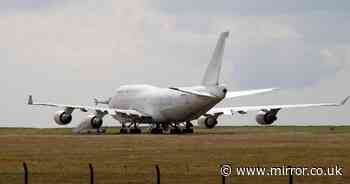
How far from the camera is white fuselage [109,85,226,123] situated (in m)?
108

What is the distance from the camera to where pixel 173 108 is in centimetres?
11438

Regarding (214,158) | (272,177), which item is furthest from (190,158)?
(272,177)

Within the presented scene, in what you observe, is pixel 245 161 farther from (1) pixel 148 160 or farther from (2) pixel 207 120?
(2) pixel 207 120

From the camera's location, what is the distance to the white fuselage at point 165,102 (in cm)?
10844

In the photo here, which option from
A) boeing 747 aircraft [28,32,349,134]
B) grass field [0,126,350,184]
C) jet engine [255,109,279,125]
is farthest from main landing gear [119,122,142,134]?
grass field [0,126,350,184]

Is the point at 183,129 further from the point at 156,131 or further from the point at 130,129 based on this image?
the point at 130,129

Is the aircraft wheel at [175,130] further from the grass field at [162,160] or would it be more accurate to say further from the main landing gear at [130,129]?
the grass field at [162,160]

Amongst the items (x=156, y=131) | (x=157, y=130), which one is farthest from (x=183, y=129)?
(x=157, y=130)

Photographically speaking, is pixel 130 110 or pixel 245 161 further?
pixel 130 110

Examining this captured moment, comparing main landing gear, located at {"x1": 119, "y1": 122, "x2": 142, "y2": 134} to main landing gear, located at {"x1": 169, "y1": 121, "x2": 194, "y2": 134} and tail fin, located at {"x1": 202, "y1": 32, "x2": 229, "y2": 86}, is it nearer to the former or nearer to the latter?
main landing gear, located at {"x1": 169, "y1": 121, "x2": 194, "y2": 134}

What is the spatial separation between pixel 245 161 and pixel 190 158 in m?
4.52

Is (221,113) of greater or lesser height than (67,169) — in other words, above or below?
above

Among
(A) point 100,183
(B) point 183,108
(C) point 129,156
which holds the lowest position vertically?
(A) point 100,183

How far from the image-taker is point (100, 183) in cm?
4416
